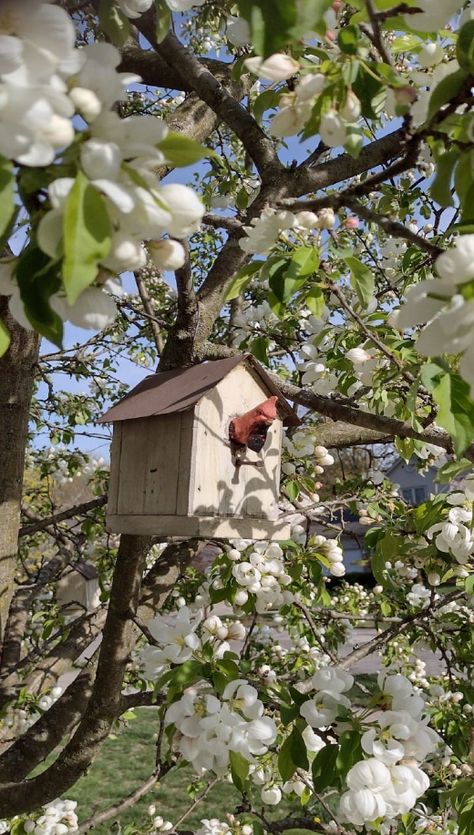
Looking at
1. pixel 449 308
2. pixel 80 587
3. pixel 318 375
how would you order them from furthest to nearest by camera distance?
pixel 80 587 < pixel 318 375 < pixel 449 308

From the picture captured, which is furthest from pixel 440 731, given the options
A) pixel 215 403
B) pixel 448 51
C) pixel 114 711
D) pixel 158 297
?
pixel 158 297

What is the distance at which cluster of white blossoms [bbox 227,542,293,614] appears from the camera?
2.31 metres

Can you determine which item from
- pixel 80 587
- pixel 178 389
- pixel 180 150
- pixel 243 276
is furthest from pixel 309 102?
pixel 80 587

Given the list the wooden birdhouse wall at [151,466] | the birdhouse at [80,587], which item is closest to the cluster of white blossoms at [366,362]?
the wooden birdhouse wall at [151,466]

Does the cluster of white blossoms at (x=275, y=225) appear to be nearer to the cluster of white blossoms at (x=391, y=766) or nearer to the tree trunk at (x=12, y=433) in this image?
the cluster of white blossoms at (x=391, y=766)

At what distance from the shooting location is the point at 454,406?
115 cm

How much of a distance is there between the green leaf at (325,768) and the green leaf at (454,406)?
805mm

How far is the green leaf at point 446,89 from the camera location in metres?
0.95

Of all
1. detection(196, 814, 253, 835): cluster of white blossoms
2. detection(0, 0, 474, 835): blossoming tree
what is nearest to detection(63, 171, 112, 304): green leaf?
detection(0, 0, 474, 835): blossoming tree

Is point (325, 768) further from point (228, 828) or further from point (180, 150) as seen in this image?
point (228, 828)

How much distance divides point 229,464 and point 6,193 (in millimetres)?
1452

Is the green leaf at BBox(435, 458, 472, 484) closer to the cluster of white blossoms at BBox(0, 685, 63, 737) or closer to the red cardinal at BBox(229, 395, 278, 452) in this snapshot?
the red cardinal at BBox(229, 395, 278, 452)

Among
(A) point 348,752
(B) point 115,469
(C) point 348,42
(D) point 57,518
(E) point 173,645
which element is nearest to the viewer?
(C) point 348,42

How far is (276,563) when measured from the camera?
237 centimetres
